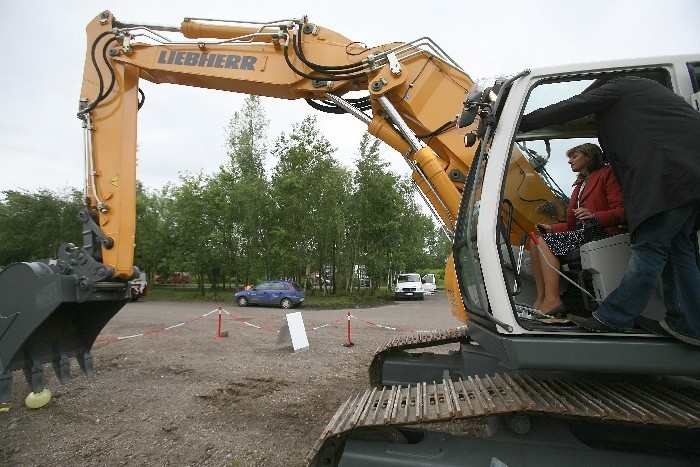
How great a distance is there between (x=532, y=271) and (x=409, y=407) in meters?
1.50

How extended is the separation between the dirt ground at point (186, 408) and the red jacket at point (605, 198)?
3075 mm

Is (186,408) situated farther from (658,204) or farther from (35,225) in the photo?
(35,225)

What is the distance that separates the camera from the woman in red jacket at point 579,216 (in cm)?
274

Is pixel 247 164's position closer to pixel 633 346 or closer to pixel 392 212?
pixel 392 212

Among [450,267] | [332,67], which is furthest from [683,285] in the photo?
[332,67]

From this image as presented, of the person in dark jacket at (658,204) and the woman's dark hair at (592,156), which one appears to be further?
the woman's dark hair at (592,156)

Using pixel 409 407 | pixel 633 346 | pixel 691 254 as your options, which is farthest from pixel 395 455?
pixel 691 254

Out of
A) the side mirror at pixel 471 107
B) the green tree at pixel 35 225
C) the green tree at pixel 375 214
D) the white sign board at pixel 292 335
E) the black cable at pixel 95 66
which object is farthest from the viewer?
the green tree at pixel 375 214

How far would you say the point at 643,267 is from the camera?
2.29m

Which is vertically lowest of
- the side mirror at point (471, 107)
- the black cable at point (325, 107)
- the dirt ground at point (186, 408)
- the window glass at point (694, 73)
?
the dirt ground at point (186, 408)

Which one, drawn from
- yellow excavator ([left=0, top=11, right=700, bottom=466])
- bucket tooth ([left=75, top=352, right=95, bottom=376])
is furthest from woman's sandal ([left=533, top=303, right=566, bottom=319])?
bucket tooth ([left=75, top=352, right=95, bottom=376])

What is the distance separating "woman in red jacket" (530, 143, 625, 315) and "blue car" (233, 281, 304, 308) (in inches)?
748

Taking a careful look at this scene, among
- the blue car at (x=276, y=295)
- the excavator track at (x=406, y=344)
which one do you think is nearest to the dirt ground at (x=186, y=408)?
the excavator track at (x=406, y=344)

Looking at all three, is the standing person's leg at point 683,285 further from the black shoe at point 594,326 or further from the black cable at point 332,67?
the black cable at point 332,67
